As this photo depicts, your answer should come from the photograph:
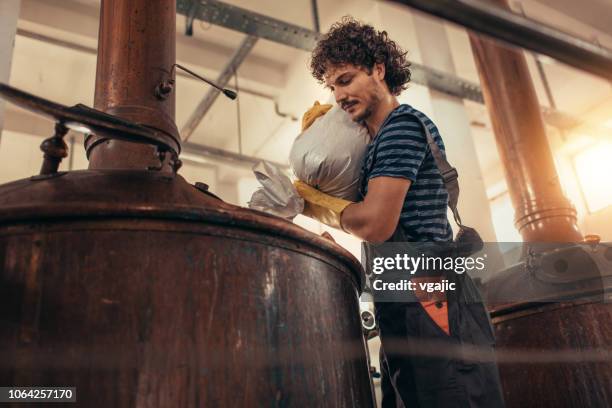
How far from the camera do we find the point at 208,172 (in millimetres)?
7785

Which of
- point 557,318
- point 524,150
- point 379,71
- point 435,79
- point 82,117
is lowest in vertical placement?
point 557,318

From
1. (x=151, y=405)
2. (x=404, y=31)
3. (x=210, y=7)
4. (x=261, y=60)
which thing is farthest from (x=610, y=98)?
(x=151, y=405)

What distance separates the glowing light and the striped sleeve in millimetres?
5663

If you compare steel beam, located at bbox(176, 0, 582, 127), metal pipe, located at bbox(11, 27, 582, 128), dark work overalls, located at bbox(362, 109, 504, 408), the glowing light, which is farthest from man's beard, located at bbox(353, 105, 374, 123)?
the glowing light

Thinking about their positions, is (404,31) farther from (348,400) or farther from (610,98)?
(348,400)

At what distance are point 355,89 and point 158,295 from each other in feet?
3.14

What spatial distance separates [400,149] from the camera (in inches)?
58.4

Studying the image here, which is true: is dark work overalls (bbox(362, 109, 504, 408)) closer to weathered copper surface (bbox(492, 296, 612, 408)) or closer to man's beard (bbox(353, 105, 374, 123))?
man's beard (bbox(353, 105, 374, 123))

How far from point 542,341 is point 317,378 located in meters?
1.60

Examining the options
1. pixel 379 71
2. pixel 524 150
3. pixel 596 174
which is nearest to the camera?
pixel 379 71

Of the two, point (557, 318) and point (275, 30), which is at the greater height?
point (275, 30)

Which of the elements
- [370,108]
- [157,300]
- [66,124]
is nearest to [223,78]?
[370,108]

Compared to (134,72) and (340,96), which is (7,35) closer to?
(134,72)

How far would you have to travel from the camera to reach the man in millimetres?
1349
